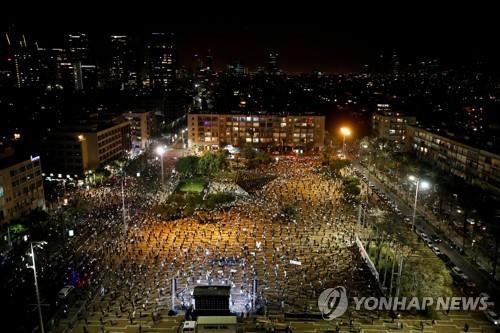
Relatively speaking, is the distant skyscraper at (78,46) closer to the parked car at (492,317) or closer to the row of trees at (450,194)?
the row of trees at (450,194)

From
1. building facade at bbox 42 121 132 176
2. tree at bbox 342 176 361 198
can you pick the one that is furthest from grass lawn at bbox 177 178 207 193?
tree at bbox 342 176 361 198

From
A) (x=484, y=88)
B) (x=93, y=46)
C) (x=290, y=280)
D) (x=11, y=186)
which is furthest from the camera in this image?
(x=93, y=46)

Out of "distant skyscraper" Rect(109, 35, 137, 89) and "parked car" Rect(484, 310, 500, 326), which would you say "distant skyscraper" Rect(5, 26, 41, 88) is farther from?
"parked car" Rect(484, 310, 500, 326)

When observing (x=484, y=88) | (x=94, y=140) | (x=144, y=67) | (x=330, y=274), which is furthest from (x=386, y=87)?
(x=330, y=274)

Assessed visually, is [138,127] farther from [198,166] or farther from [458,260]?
[458,260]

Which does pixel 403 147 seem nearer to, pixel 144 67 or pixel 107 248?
pixel 107 248
